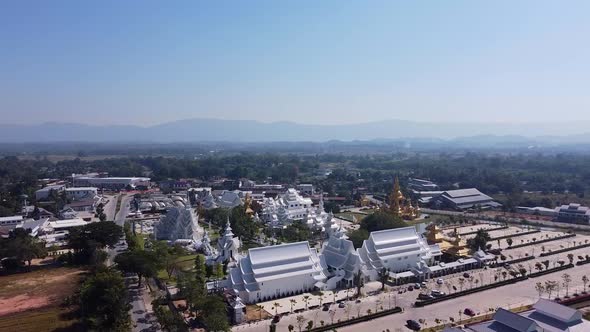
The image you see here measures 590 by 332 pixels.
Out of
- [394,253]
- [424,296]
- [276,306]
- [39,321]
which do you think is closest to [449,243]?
[394,253]

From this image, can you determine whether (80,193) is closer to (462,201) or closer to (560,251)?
(462,201)

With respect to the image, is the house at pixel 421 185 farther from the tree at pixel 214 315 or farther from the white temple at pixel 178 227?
the tree at pixel 214 315

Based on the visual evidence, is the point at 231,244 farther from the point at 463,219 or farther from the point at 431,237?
the point at 463,219

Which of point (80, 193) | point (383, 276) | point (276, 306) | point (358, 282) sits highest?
point (358, 282)

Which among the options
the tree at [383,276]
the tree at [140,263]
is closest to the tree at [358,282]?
the tree at [383,276]

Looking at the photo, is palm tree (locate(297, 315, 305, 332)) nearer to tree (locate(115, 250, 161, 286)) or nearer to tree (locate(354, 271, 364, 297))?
tree (locate(354, 271, 364, 297))

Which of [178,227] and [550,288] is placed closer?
[550,288]

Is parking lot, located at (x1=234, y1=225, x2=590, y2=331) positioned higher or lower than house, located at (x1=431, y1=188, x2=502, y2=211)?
higher

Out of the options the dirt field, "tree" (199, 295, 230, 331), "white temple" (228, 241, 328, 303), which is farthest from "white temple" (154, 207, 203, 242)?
"tree" (199, 295, 230, 331)
